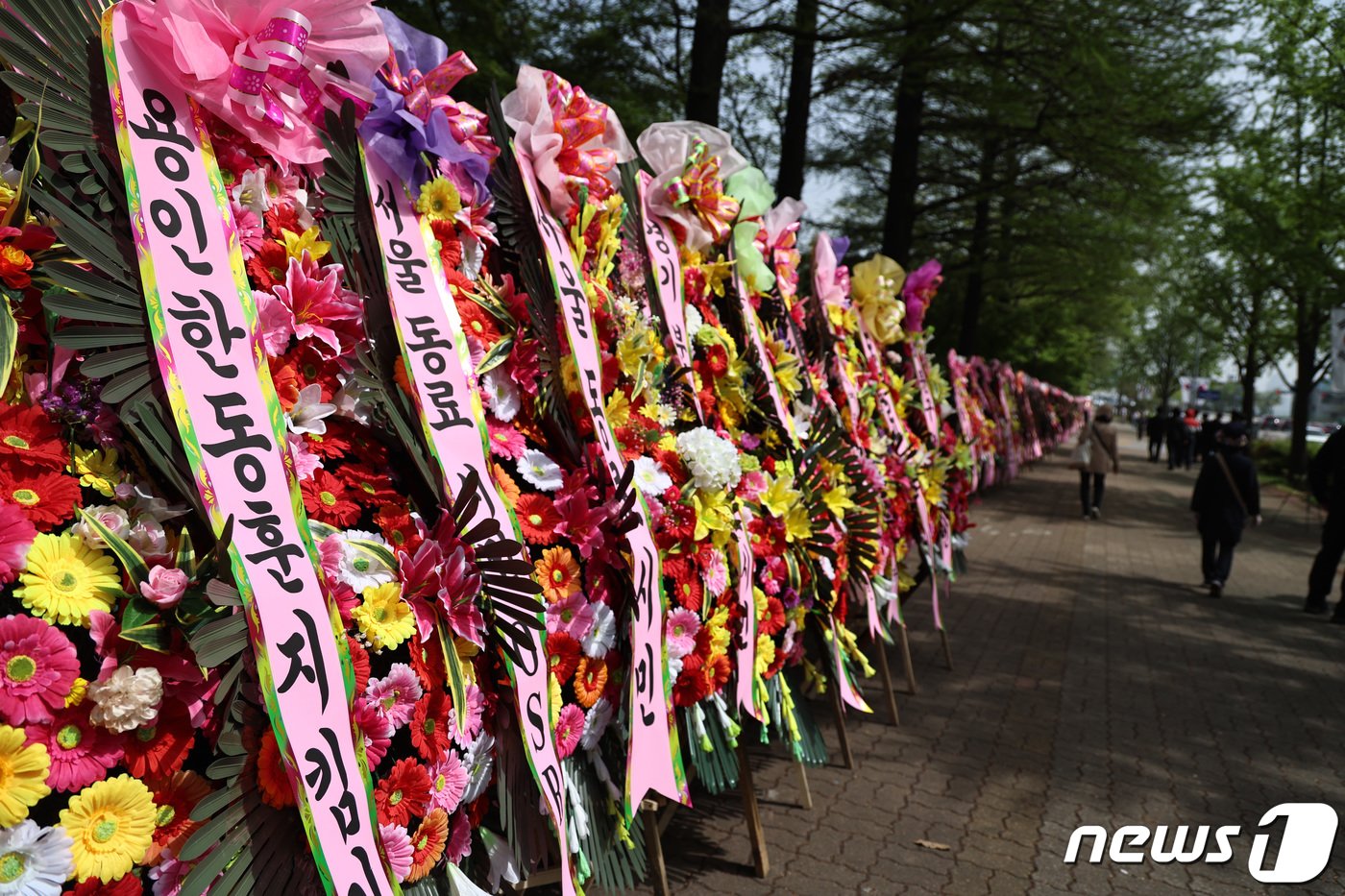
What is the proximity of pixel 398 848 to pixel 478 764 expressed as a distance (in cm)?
Result: 27

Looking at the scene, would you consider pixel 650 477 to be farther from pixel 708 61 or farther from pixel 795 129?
pixel 795 129

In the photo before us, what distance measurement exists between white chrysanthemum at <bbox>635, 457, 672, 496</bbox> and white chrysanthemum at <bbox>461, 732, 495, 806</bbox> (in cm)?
81

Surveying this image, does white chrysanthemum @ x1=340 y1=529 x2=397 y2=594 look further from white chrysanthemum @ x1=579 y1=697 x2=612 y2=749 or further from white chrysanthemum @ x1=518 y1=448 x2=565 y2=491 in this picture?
white chrysanthemum @ x1=579 y1=697 x2=612 y2=749

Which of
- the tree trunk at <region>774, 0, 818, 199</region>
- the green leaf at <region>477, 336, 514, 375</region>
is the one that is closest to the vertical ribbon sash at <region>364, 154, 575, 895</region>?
the green leaf at <region>477, 336, 514, 375</region>

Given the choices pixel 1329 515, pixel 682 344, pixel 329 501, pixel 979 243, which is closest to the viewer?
pixel 329 501

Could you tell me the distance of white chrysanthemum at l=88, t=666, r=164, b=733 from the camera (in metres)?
1.26

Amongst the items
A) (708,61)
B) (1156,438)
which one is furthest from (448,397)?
(1156,438)

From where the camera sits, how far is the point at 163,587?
A: 52.2 inches

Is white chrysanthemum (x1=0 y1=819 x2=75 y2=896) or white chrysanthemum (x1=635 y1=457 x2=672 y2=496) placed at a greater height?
white chrysanthemum (x1=635 y1=457 x2=672 y2=496)

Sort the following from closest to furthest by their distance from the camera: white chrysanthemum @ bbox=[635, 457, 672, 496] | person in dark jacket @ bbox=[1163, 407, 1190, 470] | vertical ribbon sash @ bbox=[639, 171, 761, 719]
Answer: white chrysanthemum @ bbox=[635, 457, 672, 496]
vertical ribbon sash @ bbox=[639, 171, 761, 719]
person in dark jacket @ bbox=[1163, 407, 1190, 470]

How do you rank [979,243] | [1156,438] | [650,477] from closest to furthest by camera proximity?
[650,477], [979,243], [1156,438]

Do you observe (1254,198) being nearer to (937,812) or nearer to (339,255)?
(937,812)

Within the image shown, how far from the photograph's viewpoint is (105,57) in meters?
1.46

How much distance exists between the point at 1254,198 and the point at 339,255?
19970 mm
